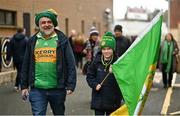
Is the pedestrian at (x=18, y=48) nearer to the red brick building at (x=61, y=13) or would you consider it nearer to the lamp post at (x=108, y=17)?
the red brick building at (x=61, y=13)

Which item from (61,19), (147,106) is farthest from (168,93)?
(61,19)

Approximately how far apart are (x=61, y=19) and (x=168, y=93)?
15.0 metres

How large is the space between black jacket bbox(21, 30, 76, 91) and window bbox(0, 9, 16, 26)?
41.2 feet

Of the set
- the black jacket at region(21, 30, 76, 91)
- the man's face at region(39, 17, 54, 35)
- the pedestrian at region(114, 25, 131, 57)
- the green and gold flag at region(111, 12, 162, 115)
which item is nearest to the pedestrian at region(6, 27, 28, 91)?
the pedestrian at region(114, 25, 131, 57)

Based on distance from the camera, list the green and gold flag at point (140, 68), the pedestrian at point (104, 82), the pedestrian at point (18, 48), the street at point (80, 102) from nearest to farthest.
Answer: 1. the green and gold flag at point (140, 68)
2. the pedestrian at point (104, 82)
3. the street at point (80, 102)
4. the pedestrian at point (18, 48)

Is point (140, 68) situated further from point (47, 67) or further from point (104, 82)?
point (47, 67)

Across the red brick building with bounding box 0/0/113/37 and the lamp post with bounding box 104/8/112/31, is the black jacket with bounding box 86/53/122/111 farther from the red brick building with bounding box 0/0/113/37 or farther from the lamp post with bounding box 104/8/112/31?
the lamp post with bounding box 104/8/112/31

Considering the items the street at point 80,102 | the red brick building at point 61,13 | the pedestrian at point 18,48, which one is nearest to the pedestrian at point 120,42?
the street at point 80,102

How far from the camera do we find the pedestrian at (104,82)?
691 centimetres

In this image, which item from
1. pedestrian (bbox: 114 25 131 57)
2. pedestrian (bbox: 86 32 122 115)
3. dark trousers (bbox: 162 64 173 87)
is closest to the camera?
pedestrian (bbox: 86 32 122 115)

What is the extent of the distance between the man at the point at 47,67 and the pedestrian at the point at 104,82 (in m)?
0.47

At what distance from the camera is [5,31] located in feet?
61.8

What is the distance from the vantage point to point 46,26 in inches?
259

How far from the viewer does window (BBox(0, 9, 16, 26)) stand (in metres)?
19.1
